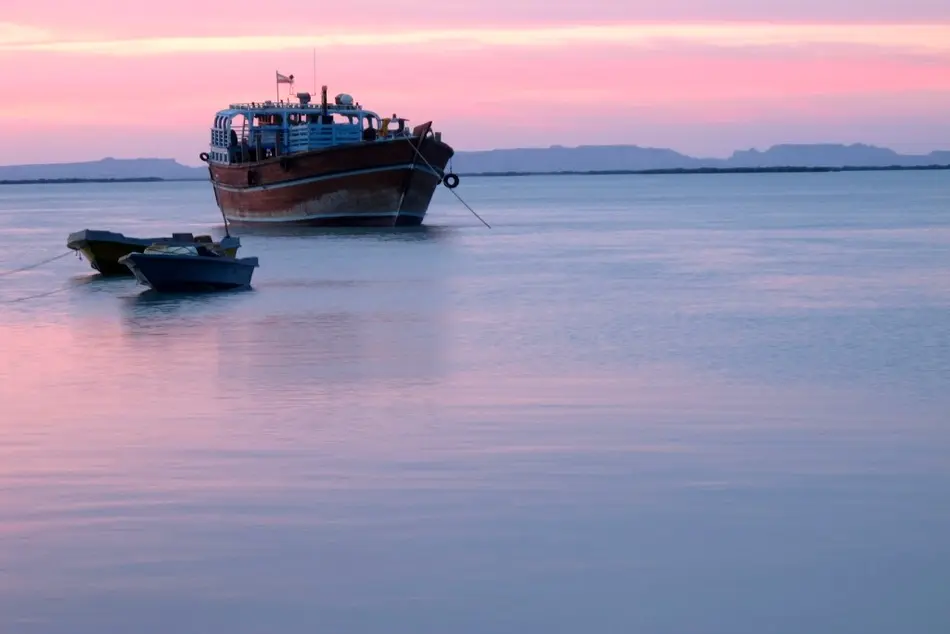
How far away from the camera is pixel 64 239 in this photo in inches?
2586

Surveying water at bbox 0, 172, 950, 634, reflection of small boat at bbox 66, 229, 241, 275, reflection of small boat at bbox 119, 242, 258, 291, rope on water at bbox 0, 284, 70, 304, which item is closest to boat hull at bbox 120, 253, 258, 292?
reflection of small boat at bbox 119, 242, 258, 291

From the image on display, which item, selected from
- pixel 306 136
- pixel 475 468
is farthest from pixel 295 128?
pixel 475 468

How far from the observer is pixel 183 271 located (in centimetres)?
3100

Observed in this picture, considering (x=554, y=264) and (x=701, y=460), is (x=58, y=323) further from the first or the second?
(x=554, y=264)

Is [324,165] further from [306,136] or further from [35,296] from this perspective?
[35,296]

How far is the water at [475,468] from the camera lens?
8961mm

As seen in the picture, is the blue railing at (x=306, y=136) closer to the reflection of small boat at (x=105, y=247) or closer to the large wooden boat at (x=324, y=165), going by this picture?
the large wooden boat at (x=324, y=165)

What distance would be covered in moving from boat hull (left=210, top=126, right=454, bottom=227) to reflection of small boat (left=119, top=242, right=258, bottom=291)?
80.6ft

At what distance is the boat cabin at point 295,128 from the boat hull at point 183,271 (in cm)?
2786

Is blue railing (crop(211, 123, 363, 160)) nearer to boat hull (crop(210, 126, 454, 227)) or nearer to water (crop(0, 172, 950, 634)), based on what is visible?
boat hull (crop(210, 126, 454, 227))

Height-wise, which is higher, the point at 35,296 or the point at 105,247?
the point at 105,247

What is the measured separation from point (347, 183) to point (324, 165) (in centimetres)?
134

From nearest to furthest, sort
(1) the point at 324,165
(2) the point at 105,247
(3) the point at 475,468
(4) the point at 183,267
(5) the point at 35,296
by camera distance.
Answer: (3) the point at 475,468
(4) the point at 183,267
(5) the point at 35,296
(2) the point at 105,247
(1) the point at 324,165

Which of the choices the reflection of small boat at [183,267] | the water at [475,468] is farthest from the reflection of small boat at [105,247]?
the water at [475,468]
